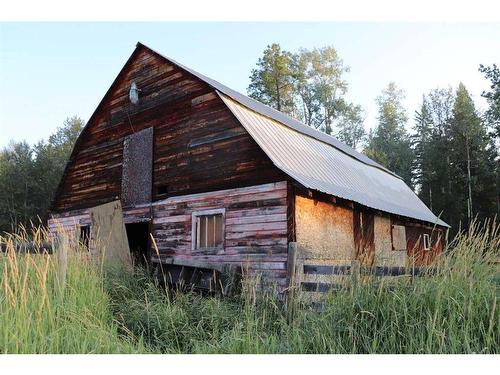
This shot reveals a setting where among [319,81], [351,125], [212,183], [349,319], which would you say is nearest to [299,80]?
[319,81]

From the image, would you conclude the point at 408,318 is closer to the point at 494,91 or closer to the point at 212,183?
the point at 212,183

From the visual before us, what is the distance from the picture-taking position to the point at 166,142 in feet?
42.6

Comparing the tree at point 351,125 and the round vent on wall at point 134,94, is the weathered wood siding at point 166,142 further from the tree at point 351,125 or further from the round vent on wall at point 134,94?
the tree at point 351,125

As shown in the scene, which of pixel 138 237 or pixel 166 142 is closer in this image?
pixel 166 142

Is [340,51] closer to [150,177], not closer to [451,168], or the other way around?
[451,168]

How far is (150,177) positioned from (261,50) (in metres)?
22.2

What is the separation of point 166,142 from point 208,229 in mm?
3203

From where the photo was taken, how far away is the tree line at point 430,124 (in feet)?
103

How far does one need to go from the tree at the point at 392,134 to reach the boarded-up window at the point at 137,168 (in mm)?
27346

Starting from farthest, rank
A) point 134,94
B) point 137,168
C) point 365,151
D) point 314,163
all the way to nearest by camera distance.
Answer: point 365,151 < point 134,94 < point 137,168 < point 314,163

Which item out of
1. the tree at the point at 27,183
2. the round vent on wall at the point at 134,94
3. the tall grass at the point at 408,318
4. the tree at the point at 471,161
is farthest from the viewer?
the tree at the point at 27,183

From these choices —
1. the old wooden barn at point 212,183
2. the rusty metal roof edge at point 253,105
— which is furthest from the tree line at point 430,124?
the old wooden barn at point 212,183

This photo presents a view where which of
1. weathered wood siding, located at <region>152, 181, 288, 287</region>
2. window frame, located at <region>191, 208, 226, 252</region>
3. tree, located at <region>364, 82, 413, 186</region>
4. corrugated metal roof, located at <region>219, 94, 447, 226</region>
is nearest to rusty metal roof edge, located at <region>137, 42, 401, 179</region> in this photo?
corrugated metal roof, located at <region>219, 94, 447, 226</region>

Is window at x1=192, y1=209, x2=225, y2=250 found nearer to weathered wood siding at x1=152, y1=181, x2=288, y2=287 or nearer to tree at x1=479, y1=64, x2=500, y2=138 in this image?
weathered wood siding at x1=152, y1=181, x2=288, y2=287
